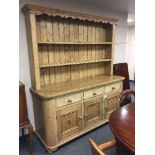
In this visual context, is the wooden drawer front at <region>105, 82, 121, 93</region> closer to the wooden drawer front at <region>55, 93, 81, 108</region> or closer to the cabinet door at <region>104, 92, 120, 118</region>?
the cabinet door at <region>104, 92, 120, 118</region>

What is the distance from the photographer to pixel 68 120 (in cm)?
226

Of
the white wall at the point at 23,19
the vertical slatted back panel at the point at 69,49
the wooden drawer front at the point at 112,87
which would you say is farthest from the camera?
the wooden drawer front at the point at 112,87

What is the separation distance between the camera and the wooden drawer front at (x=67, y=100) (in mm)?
2109

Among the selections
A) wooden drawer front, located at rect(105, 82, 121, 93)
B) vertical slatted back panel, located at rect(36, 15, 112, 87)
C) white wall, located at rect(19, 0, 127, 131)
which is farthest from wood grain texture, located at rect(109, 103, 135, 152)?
white wall, located at rect(19, 0, 127, 131)

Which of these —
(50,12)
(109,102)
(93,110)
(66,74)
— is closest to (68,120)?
(93,110)

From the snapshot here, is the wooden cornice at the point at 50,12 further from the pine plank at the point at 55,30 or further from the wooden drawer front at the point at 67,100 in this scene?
the wooden drawer front at the point at 67,100

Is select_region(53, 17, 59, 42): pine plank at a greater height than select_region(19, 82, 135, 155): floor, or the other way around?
select_region(53, 17, 59, 42): pine plank

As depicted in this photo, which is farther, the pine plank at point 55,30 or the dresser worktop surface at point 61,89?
the pine plank at point 55,30

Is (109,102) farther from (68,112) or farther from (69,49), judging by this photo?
(69,49)

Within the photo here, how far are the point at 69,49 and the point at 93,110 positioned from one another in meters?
1.07

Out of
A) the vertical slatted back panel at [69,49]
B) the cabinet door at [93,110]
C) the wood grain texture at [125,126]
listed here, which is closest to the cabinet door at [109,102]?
the cabinet door at [93,110]

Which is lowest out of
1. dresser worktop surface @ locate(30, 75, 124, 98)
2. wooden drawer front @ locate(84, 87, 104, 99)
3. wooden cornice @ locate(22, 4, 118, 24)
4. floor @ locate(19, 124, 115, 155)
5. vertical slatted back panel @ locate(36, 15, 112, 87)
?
floor @ locate(19, 124, 115, 155)

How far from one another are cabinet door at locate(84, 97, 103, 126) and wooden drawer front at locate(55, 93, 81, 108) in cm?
19

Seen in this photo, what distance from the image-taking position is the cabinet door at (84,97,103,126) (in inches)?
97.2
